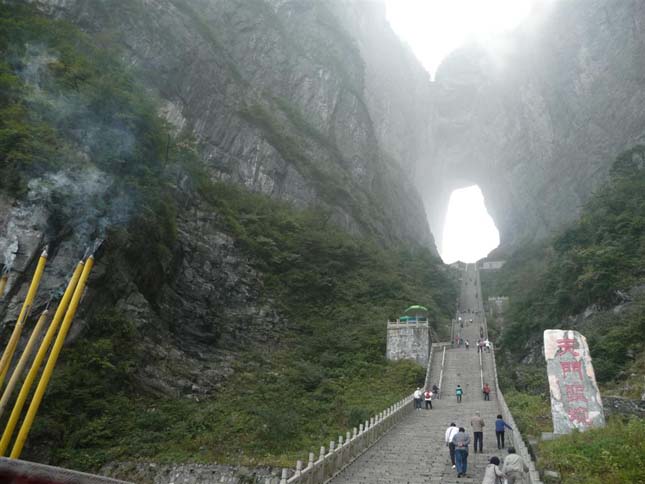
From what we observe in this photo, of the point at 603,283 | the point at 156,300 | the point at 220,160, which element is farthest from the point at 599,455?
the point at 220,160

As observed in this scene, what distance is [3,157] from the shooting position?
14773mm

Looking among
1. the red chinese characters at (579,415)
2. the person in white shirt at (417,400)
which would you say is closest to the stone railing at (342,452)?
the person in white shirt at (417,400)

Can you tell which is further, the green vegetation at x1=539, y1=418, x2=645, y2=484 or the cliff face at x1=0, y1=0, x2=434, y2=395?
the cliff face at x1=0, y1=0, x2=434, y2=395

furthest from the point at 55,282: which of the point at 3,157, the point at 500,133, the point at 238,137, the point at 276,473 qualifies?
the point at 500,133

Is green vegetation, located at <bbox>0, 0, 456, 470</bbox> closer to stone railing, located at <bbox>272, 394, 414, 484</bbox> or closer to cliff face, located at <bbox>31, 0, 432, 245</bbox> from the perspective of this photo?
stone railing, located at <bbox>272, 394, 414, 484</bbox>

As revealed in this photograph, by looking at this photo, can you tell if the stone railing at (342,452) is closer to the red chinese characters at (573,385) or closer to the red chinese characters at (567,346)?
the red chinese characters at (573,385)

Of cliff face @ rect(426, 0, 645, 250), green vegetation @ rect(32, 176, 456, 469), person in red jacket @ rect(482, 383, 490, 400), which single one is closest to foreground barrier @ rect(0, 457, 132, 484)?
green vegetation @ rect(32, 176, 456, 469)

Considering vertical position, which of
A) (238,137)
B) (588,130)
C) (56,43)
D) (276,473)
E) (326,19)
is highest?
(326,19)

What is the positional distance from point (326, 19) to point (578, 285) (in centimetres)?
4375

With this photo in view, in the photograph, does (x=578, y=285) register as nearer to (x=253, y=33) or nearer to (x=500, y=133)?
(x=253, y=33)

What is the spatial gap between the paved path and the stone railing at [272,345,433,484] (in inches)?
6.9

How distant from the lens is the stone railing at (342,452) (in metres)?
7.80

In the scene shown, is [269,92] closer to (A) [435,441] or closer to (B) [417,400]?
(B) [417,400]

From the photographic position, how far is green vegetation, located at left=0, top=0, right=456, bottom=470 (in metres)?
13.1
